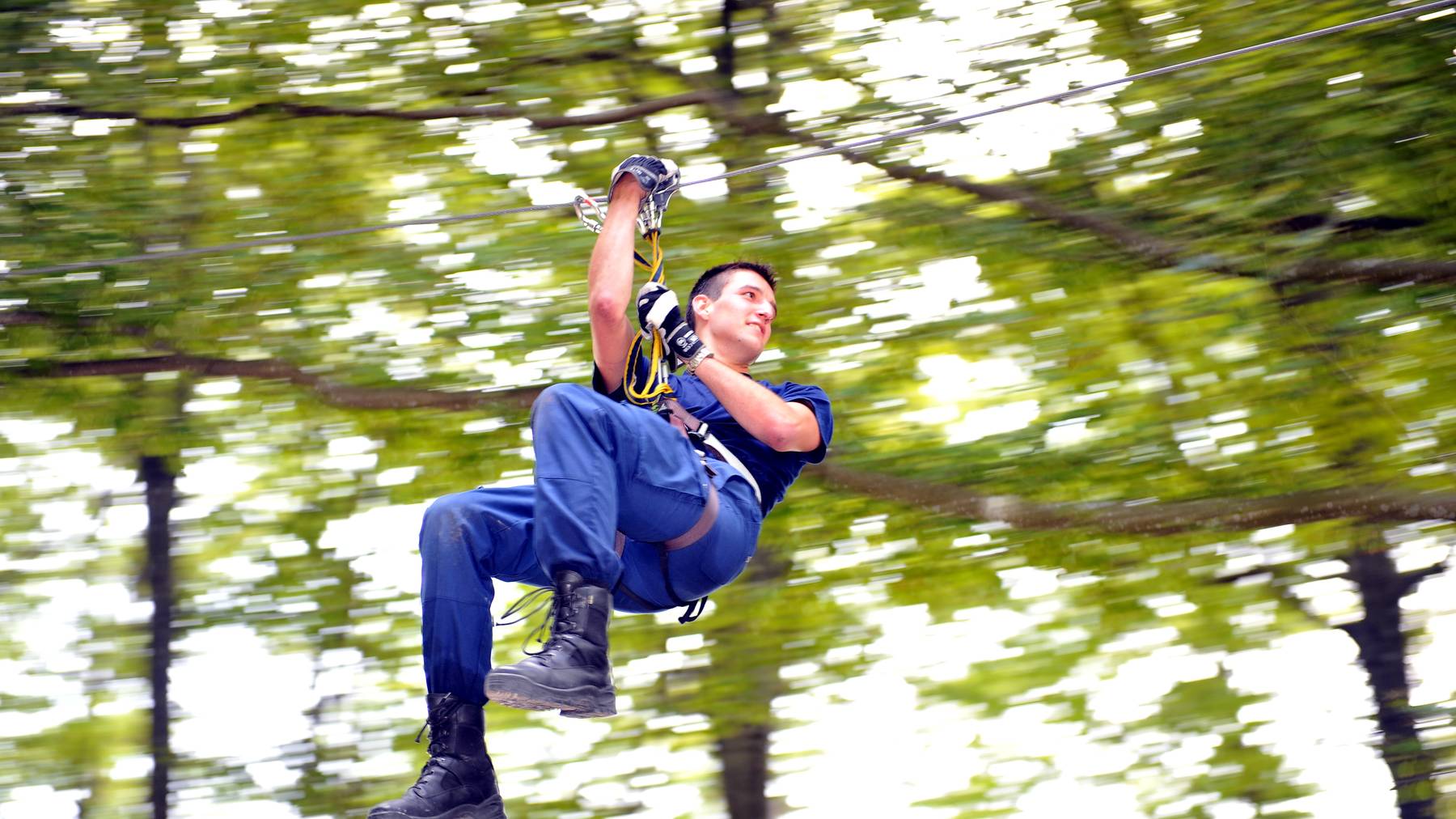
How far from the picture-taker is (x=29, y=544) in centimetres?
849

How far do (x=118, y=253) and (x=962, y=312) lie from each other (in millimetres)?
4829

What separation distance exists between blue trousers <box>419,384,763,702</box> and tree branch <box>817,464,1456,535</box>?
133 inches

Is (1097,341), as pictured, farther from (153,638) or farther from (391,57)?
(153,638)

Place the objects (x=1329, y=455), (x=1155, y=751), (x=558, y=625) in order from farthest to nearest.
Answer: (x=1155, y=751) < (x=1329, y=455) < (x=558, y=625)

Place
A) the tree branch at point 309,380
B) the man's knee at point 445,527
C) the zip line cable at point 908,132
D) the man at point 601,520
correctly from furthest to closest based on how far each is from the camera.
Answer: the tree branch at point 309,380 < the zip line cable at point 908,132 < the man's knee at point 445,527 < the man at point 601,520

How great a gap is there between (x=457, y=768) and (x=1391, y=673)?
7578mm

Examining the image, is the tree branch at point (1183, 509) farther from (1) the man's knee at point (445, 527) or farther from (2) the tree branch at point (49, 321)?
(2) the tree branch at point (49, 321)

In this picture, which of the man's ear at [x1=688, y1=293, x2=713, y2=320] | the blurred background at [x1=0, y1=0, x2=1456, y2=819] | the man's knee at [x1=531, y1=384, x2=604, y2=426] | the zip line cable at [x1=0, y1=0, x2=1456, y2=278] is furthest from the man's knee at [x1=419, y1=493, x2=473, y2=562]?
the blurred background at [x1=0, y1=0, x2=1456, y2=819]

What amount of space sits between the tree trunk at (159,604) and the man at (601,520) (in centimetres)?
567

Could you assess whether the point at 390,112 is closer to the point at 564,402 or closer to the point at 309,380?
the point at 309,380

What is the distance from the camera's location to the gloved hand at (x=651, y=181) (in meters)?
3.64

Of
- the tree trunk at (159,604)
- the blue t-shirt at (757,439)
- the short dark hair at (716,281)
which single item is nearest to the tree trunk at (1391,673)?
the blue t-shirt at (757,439)

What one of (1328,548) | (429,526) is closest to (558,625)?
(429,526)

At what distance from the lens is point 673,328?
139 inches
